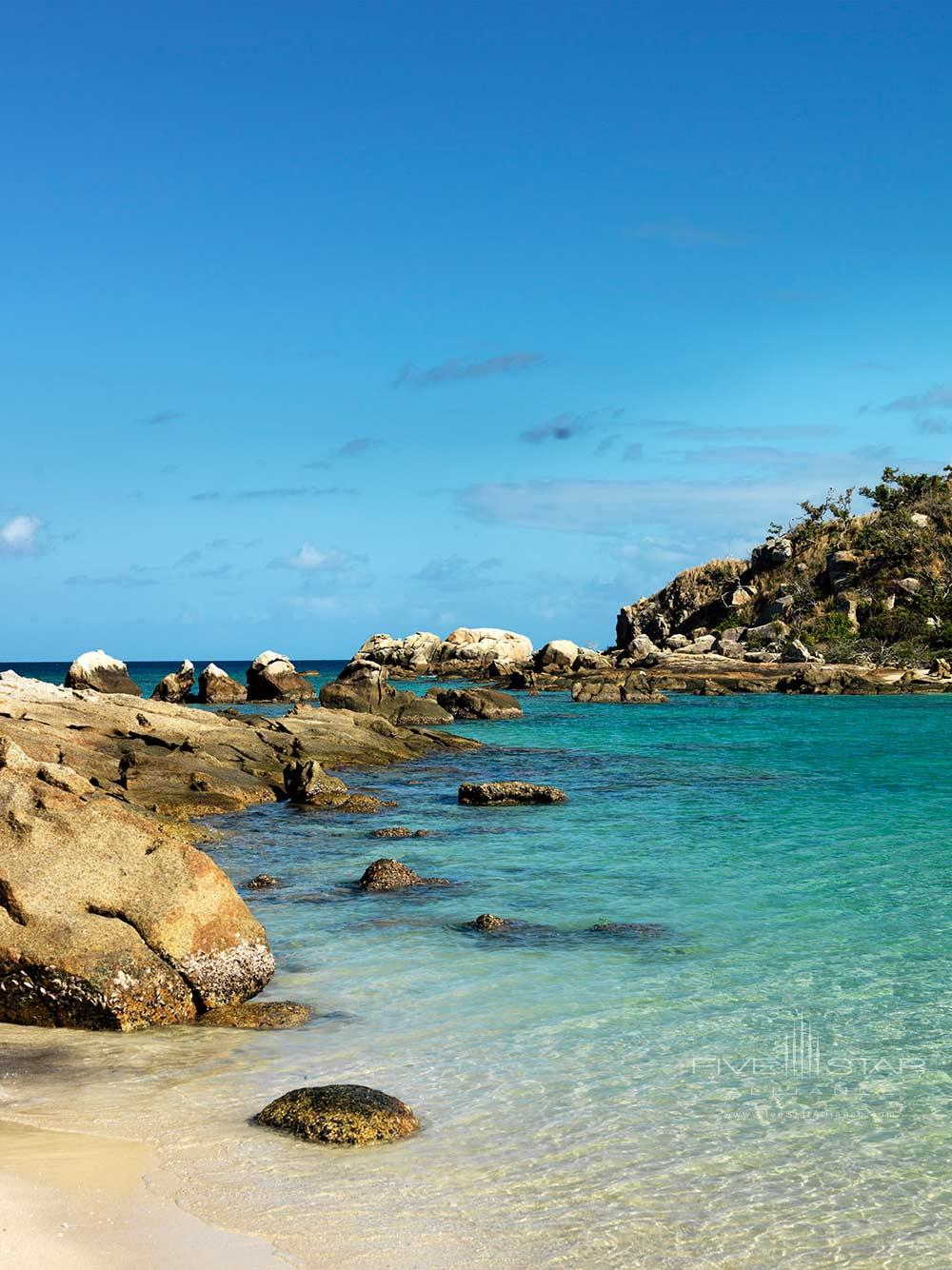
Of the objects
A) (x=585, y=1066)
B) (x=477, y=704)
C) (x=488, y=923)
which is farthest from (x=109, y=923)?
(x=477, y=704)

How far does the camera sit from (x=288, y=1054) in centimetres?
905

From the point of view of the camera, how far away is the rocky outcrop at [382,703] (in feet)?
159

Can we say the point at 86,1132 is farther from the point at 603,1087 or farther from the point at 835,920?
the point at 835,920

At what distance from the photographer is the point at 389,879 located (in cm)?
1591

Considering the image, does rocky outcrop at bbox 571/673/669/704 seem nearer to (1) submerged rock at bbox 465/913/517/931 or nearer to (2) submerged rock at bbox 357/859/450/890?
(2) submerged rock at bbox 357/859/450/890

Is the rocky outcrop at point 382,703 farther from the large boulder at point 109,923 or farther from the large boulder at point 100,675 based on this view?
the large boulder at point 109,923

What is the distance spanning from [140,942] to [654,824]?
13971mm

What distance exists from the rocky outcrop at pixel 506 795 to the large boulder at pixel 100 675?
1599 inches

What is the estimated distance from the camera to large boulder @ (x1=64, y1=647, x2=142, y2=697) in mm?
62031

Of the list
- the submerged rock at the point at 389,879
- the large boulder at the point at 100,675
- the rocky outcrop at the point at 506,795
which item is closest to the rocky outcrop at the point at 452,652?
the large boulder at the point at 100,675

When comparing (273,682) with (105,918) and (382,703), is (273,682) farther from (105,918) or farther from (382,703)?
(105,918)

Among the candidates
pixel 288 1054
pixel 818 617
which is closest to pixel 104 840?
pixel 288 1054

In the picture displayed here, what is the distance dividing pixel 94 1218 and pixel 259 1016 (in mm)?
3948

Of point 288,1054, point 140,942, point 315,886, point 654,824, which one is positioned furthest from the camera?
point 654,824
